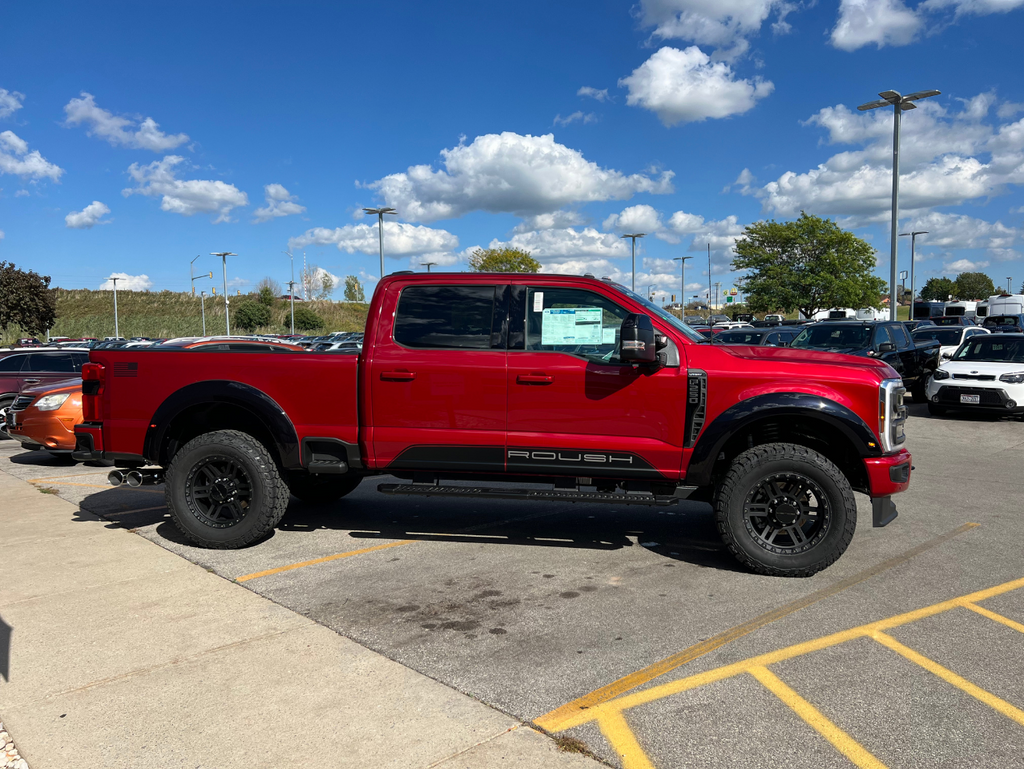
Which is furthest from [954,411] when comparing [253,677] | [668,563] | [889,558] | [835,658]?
[253,677]

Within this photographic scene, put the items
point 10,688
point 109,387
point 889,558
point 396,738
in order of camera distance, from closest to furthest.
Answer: point 396,738 → point 10,688 → point 889,558 → point 109,387

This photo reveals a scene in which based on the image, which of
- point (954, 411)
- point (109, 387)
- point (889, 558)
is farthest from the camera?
point (954, 411)

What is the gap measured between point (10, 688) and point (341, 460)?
2500 millimetres

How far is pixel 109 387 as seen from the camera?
5832mm

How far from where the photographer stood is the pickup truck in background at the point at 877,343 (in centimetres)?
1389

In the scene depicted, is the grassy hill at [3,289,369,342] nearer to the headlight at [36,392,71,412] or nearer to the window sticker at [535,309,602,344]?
the headlight at [36,392,71,412]

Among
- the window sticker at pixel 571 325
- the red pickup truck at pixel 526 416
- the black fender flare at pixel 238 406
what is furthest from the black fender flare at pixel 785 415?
the black fender flare at pixel 238 406

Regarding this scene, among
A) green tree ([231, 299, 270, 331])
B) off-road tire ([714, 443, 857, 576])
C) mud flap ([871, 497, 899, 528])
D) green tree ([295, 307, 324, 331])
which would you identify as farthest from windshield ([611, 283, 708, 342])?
green tree ([295, 307, 324, 331])

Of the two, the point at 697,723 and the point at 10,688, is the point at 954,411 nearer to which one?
the point at 697,723

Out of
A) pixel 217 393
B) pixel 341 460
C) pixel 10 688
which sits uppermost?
pixel 217 393

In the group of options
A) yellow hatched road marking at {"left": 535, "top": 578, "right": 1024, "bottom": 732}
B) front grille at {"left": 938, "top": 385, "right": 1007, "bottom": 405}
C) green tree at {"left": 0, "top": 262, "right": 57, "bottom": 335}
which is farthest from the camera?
green tree at {"left": 0, "top": 262, "right": 57, "bottom": 335}

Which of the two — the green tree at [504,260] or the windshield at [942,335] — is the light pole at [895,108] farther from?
the green tree at [504,260]

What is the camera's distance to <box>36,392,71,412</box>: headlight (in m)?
9.73

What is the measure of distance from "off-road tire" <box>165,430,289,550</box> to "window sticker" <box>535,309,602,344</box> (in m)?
2.31
